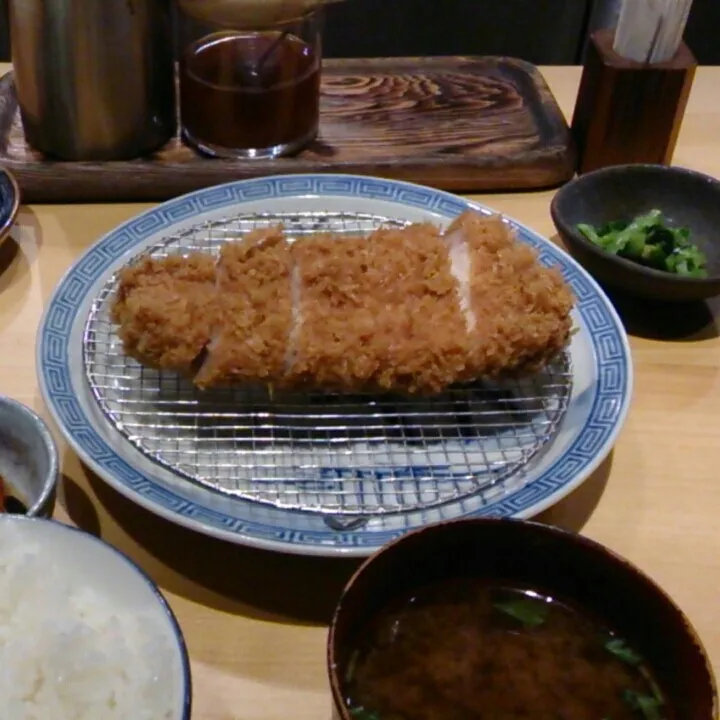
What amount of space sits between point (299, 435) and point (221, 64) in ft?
3.44

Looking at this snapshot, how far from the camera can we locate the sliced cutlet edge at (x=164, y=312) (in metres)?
1.37

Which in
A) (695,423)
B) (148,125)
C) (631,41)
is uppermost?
(631,41)

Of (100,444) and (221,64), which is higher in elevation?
(221,64)

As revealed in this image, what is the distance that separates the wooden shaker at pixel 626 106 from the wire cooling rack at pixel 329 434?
814 mm

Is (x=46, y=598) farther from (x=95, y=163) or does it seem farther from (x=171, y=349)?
(x=95, y=163)

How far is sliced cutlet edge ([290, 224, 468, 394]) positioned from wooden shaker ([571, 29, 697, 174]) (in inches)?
30.9

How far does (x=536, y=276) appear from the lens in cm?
146

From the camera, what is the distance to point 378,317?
55.6 inches

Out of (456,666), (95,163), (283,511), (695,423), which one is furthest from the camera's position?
(95,163)

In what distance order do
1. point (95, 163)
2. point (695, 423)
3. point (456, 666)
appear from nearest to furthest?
point (456, 666) → point (695, 423) → point (95, 163)

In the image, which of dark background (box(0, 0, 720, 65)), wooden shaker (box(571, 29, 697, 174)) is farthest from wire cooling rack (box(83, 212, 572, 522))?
dark background (box(0, 0, 720, 65))

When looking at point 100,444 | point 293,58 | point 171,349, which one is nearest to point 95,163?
point 293,58

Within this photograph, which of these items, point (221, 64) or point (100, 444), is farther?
point (221, 64)

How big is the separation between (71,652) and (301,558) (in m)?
0.40
